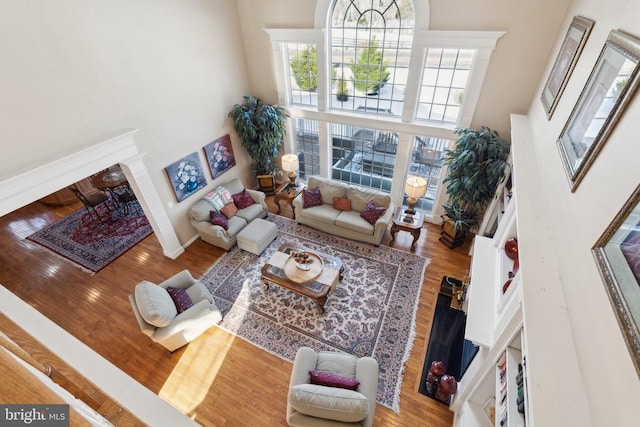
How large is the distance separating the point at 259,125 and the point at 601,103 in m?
5.52

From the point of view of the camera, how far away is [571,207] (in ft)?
6.67

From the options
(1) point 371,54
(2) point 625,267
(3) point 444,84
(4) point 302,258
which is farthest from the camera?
(1) point 371,54

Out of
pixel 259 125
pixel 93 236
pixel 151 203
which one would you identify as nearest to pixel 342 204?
pixel 259 125

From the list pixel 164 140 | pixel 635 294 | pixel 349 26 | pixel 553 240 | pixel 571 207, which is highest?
pixel 349 26

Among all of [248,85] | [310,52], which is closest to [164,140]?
[248,85]

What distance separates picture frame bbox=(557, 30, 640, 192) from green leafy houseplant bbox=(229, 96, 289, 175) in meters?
5.12

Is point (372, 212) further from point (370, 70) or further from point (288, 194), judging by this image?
point (370, 70)

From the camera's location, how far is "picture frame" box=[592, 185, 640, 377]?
113cm

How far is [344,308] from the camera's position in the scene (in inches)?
186

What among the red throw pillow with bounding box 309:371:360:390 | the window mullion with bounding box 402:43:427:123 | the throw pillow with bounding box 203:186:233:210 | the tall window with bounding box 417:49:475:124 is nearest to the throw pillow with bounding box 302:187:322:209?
the throw pillow with bounding box 203:186:233:210

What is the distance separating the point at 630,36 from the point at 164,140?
5673mm

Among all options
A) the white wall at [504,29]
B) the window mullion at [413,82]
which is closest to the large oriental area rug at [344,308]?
the window mullion at [413,82]

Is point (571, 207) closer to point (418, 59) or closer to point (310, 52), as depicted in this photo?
A: point (418, 59)

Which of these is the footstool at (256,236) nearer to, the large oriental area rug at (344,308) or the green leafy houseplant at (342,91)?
the large oriental area rug at (344,308)
